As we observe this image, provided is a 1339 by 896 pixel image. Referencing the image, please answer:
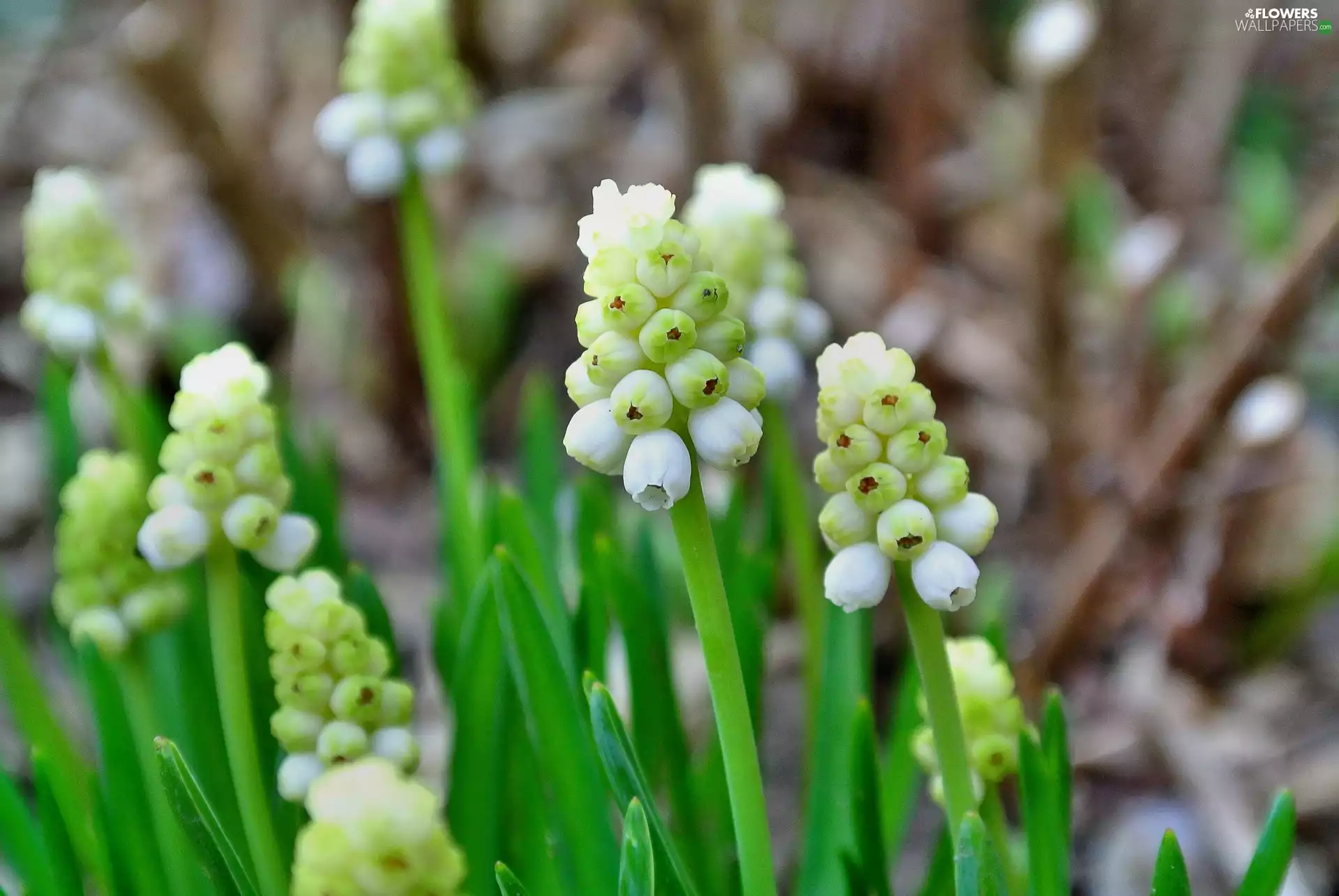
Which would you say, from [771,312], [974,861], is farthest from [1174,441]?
[974,861]

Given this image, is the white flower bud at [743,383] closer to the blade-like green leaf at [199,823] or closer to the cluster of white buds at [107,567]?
the blade-like green leaf at [199,823]

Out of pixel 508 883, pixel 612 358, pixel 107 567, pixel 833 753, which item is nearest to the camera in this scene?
pixel 612 358

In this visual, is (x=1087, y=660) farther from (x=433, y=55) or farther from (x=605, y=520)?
(x=433, y=55)

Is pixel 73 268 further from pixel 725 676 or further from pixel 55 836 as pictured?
pixel 725 676

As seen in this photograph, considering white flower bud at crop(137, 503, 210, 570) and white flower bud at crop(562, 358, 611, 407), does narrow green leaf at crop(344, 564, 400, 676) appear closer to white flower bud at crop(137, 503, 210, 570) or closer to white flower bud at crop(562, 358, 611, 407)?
white flower bud at crop(137, 503, 210, 570)

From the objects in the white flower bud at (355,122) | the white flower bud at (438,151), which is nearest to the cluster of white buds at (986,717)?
the white flower bud at (438,151)

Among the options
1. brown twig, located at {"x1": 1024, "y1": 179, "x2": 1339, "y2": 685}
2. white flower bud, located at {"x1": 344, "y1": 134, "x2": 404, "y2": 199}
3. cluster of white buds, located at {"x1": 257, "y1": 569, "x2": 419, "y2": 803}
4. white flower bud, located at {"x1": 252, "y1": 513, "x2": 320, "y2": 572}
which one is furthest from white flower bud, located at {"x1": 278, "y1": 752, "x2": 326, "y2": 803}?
brown twig, located at {"x1": 1024, "y1": 179, "x2": 1339, "y2": 685}
